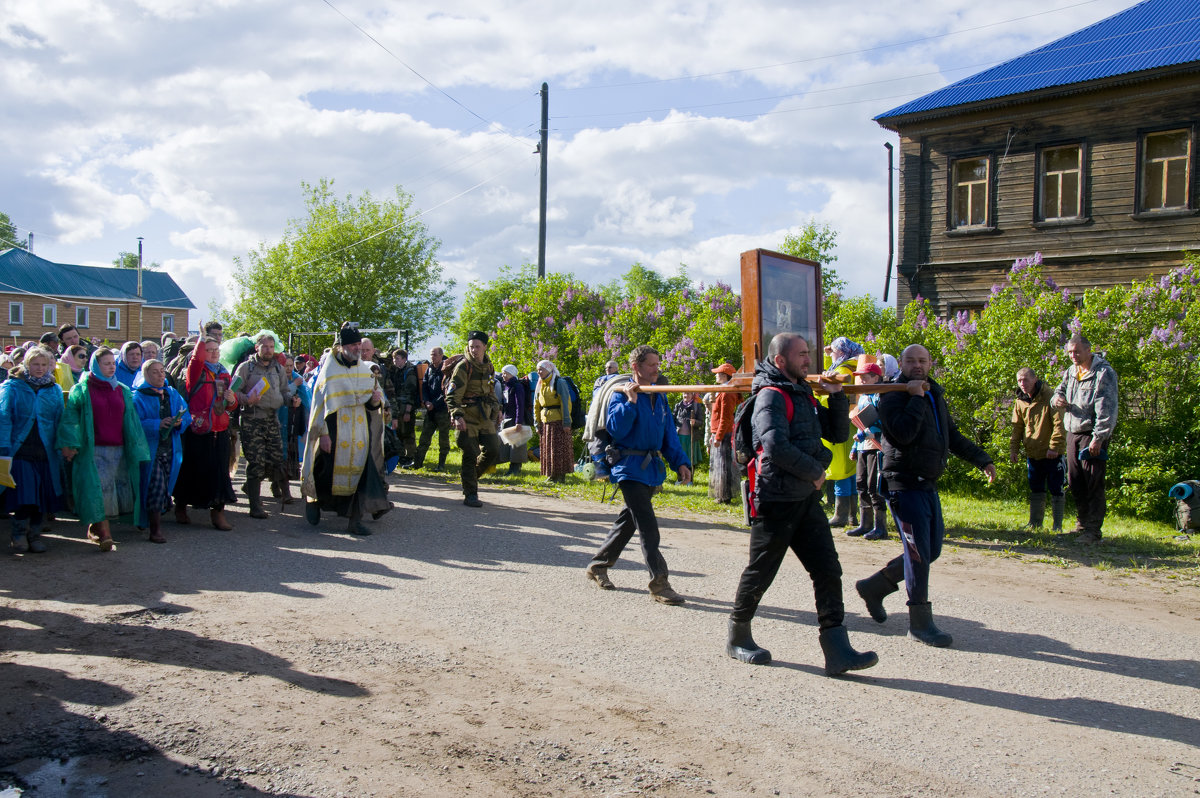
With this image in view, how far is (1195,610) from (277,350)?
8.62m

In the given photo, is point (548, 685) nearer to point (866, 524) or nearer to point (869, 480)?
point (869, 480)

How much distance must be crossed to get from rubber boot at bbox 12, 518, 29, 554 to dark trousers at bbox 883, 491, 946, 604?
22.8ft

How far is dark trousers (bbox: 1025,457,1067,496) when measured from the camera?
391 inches

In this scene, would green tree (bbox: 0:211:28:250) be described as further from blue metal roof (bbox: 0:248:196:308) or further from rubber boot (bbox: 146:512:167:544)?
rubber boot (bbox: 146:512:167:544)

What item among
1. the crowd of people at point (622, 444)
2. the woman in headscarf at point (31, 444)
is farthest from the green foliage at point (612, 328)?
the woman in headscarf at point (31, 444)

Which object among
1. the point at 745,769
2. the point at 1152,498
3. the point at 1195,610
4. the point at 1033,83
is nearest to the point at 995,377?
the point at 1152,498

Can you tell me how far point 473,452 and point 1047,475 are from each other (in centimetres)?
630

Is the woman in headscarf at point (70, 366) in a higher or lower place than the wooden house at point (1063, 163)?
lower

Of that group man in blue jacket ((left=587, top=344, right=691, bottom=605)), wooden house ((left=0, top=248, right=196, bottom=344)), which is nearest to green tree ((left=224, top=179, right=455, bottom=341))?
wooden house ((left=0, top=248, right=196, bottom=344))

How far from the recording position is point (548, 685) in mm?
4891

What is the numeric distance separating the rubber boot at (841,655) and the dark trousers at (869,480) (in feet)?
14.3

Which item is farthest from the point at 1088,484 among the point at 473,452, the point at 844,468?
the point at 473,452

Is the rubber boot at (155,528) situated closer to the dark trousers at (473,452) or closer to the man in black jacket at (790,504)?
the dark trousers at (473,452)

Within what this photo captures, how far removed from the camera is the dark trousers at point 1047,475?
9930 mm
